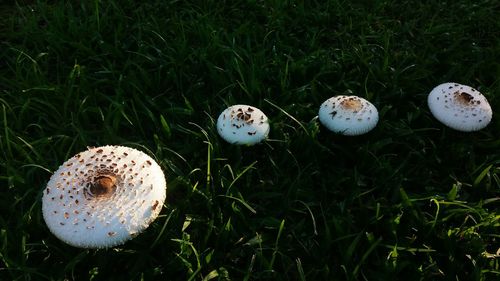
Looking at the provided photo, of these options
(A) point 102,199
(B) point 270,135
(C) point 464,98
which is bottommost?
(B) point 270,135

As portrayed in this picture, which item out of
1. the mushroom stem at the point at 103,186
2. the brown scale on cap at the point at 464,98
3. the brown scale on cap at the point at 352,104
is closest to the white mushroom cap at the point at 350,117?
the brown scale on cap at the point at 352,104

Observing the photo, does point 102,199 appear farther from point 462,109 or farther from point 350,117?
point 462,109

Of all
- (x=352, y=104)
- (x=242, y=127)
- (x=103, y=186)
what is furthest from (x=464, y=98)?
(x=103, y=186)

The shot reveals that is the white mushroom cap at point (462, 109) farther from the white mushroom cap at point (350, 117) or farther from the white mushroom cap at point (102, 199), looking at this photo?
the white mushroom cap at point (102, 199)

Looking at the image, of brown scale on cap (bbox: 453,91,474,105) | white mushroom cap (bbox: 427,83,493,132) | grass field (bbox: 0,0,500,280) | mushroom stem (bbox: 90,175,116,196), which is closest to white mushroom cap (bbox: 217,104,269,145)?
grass field (bbox: 0,0,500,280)

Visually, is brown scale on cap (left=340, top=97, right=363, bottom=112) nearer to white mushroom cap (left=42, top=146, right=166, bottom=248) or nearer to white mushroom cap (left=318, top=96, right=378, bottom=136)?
white mushroom cap (left=318, top=96, right=378, bottom=136)

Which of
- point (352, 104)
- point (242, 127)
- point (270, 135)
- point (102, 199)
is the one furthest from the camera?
point (270, 135)
